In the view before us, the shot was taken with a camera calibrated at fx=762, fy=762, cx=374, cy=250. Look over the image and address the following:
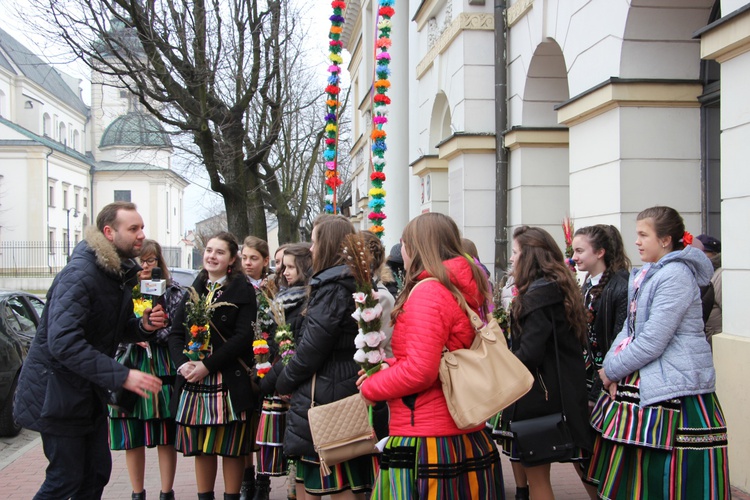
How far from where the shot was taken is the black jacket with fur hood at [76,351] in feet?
13.3

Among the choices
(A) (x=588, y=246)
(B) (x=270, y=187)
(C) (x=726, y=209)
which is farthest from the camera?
(B) (x=270, y=187)

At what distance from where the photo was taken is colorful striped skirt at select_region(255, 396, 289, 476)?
5.07 metres

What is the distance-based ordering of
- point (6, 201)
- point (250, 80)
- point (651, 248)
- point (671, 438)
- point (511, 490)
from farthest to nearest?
point (6, 201), point (250, 80), point (511, 490), point (651, 248), point (671, 438)

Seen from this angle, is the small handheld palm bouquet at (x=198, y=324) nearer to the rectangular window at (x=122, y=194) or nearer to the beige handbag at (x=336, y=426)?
the beige handbag at (x=336, y=426)

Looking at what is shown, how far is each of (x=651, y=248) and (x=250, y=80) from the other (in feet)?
42.9

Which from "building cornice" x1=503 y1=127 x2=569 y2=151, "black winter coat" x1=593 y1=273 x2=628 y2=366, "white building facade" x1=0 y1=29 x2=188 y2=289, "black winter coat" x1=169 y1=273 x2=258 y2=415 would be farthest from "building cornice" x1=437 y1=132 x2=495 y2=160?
"white building facade" x1=0 y1=29 x2=188 y2=289

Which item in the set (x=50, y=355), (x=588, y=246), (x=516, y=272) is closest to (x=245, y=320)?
(x=50, y=355)

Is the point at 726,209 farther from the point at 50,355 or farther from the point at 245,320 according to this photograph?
the point at 50,355

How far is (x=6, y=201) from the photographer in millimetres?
59125

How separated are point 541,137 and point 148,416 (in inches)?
279

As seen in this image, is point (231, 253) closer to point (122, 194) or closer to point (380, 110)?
point (380, 110)

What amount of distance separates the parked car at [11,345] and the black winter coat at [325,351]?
5.09m

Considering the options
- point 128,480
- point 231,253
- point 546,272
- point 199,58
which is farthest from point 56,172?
point 546,272

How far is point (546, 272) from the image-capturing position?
4.37 meters
